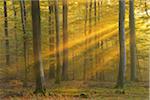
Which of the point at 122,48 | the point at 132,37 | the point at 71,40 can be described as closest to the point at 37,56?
the point at 122,48

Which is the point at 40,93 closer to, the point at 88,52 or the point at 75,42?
the point at 88,52

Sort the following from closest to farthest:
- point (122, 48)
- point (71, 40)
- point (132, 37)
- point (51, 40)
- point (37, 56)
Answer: point (37, 56)
point (122, 48)
point (132, 37)
point (51, 40)
point (71, 40)

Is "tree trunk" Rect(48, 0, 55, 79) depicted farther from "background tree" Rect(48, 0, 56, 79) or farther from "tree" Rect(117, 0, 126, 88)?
"tree" Rect(117, 0, 126, 88)

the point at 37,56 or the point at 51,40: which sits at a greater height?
the point at 51,40

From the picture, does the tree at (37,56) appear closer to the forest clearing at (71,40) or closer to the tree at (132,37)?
the forest clearing at (71,40)

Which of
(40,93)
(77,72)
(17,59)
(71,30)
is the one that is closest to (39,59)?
(40,93)

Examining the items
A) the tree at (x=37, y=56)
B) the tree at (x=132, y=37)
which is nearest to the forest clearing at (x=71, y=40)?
the tree at (x=132, y=37)

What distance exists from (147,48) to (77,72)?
418 inches

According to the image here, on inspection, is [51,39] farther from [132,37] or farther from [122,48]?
[122,48]

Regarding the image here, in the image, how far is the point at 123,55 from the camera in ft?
58.4

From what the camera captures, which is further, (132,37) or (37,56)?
(132,37)

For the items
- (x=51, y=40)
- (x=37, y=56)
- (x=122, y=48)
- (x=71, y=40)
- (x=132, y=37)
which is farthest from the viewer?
(x=71, y=40)

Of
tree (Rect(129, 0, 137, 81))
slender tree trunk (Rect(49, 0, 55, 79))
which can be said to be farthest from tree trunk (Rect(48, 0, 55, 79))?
tree (Rect(129, 0, 137, 81))

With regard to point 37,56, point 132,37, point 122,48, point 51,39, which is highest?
point 132,37
